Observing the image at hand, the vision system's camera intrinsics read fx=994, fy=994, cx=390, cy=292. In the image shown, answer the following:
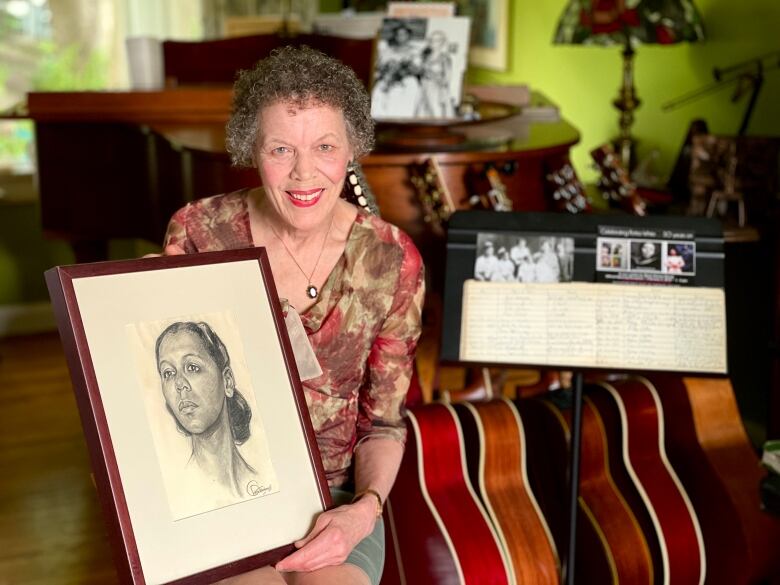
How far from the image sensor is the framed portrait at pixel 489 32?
5.20 m

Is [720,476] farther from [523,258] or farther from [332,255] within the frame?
[332,255]

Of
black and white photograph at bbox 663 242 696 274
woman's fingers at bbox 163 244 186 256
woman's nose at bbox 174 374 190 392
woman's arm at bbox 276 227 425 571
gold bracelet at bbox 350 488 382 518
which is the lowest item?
gold bracelet at bbox 350 488 382 518

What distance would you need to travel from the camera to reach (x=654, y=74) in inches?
148

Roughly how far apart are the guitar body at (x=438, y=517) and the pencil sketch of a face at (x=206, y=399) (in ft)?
1.78

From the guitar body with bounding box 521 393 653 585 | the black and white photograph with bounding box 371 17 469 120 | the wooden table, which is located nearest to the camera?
the guitar body with bounding box 521 393 653 585

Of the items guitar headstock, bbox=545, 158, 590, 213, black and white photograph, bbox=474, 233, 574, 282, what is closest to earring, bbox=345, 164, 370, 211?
black and white photograph, bbox=474, 233, 574, 282

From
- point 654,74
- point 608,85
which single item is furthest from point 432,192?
point 608,85

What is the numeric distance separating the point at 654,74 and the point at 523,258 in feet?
7.71

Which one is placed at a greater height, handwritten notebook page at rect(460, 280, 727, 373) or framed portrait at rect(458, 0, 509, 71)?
framed portrait at rect(458, 0, 509, 71)

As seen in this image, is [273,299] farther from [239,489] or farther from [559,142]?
[559,142]

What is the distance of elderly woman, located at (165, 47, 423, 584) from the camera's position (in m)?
1.44

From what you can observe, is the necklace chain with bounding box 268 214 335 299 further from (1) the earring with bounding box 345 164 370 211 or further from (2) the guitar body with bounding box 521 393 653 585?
(2) the guitar body with bounding box 521 393 653 585

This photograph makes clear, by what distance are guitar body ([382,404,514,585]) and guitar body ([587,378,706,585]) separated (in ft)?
1.03

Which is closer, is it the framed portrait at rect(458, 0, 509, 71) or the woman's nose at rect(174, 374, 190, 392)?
the woman's nose at rect(174, 374, 190, 392)
